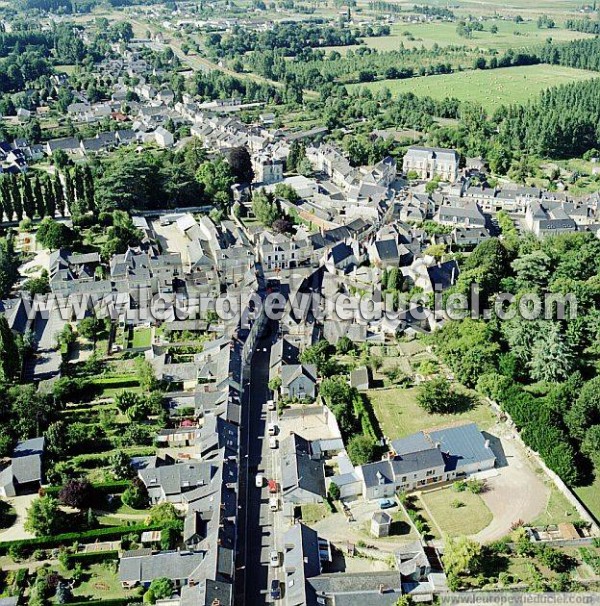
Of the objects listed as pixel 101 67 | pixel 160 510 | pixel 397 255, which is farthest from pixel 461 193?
pixel 101 67

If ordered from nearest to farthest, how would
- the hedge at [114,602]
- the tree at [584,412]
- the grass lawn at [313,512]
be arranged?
the hedge at [114,602] → the grass lawn at [313,512] → the tree at [584,412]

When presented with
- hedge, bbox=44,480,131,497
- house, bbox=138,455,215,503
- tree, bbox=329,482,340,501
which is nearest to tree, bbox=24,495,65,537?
hedge, bbox=44,480,131,497

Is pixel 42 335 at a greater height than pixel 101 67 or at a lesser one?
Answer: lesser

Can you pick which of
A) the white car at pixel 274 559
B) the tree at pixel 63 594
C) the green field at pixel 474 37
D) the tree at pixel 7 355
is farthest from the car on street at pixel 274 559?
the green field at pixel 474 37

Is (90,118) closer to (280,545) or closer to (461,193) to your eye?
(461,193)

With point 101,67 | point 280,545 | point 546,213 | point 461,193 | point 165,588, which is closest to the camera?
point 165,588

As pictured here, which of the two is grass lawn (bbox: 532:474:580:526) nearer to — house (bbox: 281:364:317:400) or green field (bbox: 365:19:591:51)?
house (bbox: 281:364:317:400)

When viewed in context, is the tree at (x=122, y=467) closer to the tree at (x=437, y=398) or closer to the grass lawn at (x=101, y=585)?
the grass lawn at (x=101, y=585)

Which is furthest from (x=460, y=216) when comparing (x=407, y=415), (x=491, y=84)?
(x=491, y=84)
